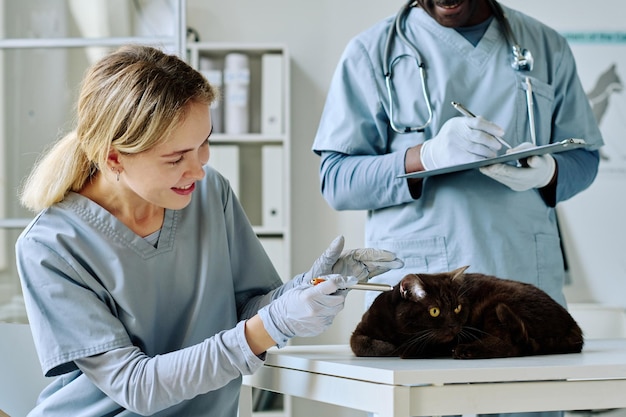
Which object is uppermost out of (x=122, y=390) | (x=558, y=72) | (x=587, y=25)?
(x=587, y=25)

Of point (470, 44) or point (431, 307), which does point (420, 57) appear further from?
point (431, 307)

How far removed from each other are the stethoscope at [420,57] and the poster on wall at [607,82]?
1.96 metres

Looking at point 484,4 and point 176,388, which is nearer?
point 176,388

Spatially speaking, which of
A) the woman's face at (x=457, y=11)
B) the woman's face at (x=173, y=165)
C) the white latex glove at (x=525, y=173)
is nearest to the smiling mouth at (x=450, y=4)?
the woman's face at (x=457, y=11)

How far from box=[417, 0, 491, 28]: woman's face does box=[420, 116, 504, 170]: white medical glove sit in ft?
0.80

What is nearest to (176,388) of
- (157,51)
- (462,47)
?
(157,51)

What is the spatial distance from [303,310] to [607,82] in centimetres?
275

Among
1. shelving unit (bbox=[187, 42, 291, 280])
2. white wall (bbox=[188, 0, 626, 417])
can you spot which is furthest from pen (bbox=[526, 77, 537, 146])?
white wall (bbox=[188, 0, 626, 417])

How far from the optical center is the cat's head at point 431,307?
3.32 ft

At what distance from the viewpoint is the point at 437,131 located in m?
1.46

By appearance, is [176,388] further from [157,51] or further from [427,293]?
[157,51]

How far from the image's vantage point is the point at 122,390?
3.22 ft

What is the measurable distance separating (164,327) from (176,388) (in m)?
0.17

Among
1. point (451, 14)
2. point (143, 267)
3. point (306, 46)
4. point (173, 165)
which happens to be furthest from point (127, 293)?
point (306, 46)
